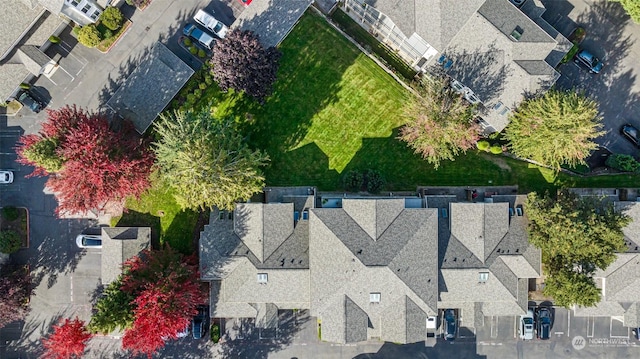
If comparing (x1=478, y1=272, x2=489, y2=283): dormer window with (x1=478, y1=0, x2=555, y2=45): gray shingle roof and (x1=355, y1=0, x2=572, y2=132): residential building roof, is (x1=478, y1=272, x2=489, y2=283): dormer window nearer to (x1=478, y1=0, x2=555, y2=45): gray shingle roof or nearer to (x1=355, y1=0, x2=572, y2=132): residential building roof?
(x1=355, y1=0, x2=572, y2=132): residential building roof

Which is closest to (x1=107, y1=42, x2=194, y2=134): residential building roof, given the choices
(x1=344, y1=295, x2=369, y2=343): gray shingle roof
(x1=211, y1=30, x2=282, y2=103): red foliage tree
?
(x1=211, y1=30, x2=282, y2=103): red foliage tree

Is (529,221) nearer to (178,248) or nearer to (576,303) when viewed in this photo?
(576,303)

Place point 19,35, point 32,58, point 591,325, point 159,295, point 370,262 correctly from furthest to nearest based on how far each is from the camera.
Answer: point 591,325 < point 32,58 < point 19,35 < point 370,262 < point 159,295

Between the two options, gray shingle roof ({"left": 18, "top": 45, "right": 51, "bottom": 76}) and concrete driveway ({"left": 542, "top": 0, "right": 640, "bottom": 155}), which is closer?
gray shingle roof ({"left": 18, "top": 45, "right": 51, "bottom": 76})

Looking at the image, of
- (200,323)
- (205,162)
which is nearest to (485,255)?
(205,162)

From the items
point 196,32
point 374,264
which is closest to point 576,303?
point 374,264

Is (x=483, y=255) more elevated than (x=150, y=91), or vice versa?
(x=483, y=255)

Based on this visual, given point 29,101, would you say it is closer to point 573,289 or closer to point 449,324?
point 449,324
